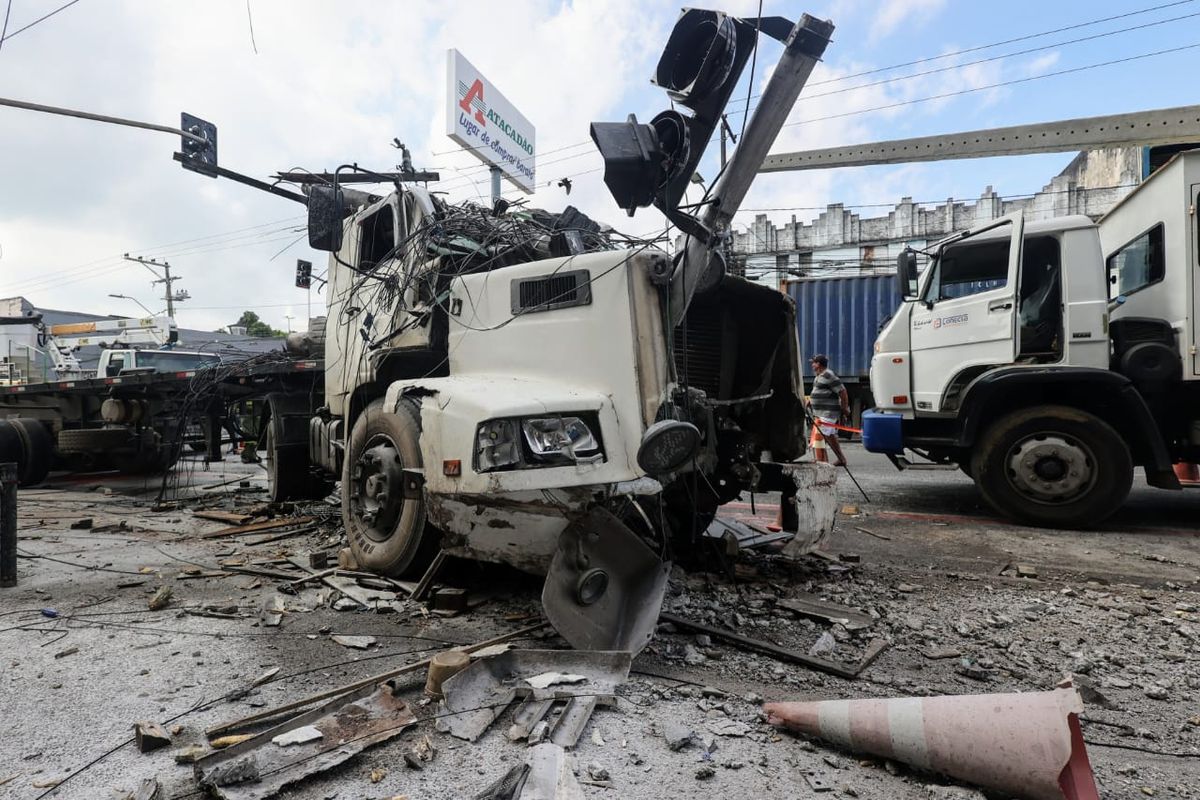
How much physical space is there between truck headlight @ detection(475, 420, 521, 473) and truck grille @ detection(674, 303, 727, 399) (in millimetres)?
1100

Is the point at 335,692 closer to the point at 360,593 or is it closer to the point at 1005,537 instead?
the point at 360,593

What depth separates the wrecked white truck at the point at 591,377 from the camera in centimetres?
271

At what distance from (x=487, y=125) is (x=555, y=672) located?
46.7 feet

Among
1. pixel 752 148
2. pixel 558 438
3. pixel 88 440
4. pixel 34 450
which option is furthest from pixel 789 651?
pixel 34 450

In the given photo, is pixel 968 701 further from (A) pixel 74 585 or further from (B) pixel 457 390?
(A) pixel 74 585

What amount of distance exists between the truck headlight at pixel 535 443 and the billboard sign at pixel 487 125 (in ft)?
38.4

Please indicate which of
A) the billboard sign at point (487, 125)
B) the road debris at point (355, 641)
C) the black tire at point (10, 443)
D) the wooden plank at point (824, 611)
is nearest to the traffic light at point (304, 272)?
the road debris at point (355, 641)

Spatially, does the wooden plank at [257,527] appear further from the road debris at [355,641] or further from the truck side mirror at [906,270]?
the truck side mirror at [906,270]

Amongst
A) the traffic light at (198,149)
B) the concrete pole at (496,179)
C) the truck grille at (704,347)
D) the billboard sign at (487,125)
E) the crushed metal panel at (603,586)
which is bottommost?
the crushed metal panel at (603,586)

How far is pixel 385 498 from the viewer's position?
3.81m

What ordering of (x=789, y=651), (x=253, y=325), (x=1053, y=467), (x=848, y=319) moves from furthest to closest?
1. (x=253, y=325)
2. (x=848, y=319)
3. (x=1053, y=467)
4. (x=789, y=651)

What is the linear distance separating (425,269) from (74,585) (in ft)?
9.96

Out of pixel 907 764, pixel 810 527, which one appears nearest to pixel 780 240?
pixel 810 527

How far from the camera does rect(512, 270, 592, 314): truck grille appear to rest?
3.11 m
